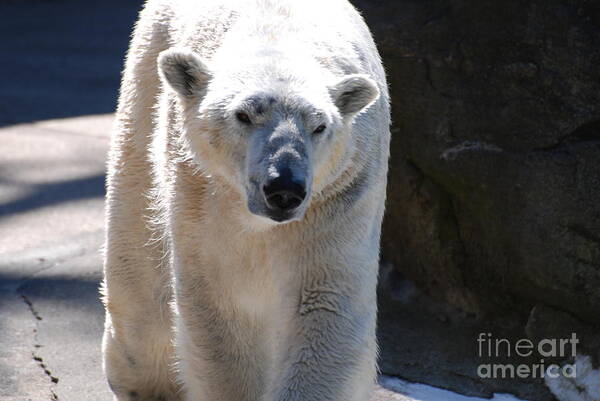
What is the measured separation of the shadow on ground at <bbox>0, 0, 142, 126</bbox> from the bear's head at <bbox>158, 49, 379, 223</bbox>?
6360mm

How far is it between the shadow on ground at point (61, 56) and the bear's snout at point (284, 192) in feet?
22.4

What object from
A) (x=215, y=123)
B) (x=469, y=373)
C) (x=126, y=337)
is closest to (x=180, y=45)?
(x=215, y=123)

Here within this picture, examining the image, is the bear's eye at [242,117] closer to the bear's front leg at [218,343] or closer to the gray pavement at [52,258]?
the bear's front leg at [218,343]

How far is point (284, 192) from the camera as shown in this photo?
3381 mm

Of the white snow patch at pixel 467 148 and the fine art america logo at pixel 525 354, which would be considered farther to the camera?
the white snow patch at pixel 467 148

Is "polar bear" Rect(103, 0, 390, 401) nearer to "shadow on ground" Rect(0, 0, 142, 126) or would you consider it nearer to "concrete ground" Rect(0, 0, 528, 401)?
"concrete ground" Rect(0, 0, 528, 401)

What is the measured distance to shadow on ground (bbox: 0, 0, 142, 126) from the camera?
10.5m

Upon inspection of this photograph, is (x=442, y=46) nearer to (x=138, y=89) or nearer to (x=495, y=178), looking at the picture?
(x=495, y=178)

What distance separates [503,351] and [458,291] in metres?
0.49

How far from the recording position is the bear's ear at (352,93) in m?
3.69

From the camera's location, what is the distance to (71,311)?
Result: 5984 mm

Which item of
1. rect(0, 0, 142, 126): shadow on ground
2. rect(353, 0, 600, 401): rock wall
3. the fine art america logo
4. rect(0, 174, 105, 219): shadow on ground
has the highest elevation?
rect(353, 0, 600, 401): rock wall

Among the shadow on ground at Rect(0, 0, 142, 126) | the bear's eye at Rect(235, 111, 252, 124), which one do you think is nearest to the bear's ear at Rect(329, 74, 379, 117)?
the bear's eye at Rect(235, 111, 252, 124)

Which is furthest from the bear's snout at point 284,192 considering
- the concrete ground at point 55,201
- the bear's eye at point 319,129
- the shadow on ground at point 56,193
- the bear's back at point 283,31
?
the shadow on ground at point 56,193
